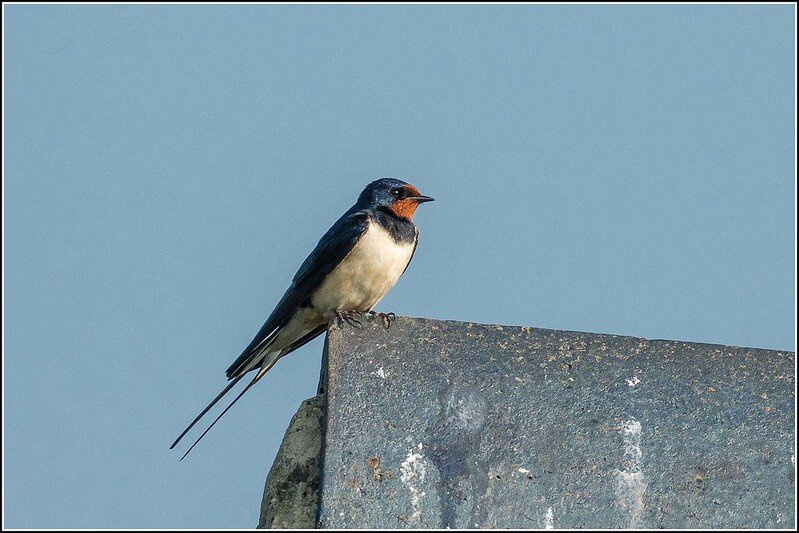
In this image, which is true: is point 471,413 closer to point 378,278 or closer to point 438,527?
point 438,527

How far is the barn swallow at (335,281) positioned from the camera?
6.72 meters

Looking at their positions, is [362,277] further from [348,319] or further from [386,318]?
[386,318]

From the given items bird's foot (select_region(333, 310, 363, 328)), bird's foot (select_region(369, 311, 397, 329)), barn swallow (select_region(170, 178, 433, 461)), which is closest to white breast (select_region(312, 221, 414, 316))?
barn swallow (select_region(170, 178, 433, 461))

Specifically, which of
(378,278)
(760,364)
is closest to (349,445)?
(760,364)

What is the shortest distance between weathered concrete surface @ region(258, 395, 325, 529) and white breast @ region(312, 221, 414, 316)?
65.3 inches

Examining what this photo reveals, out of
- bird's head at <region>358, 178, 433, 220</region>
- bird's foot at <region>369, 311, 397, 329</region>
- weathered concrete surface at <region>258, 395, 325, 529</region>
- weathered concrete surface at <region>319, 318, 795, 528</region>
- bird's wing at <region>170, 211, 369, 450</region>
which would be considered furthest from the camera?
bird's head at <region>358, 178, 433, 220</region>

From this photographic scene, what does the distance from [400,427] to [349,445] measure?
211 mm

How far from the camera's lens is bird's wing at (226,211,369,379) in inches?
265

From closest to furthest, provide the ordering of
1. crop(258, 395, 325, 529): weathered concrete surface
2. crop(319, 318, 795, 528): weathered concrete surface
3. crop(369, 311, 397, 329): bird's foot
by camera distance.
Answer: crop(319, 318, 795, 528): weathered concrete surface → crop(258, 395, 325, 529): weathered concrete surface → crop(369, 311, 397, 329): bird's foot

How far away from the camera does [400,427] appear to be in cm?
474

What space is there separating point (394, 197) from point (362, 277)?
648 mm

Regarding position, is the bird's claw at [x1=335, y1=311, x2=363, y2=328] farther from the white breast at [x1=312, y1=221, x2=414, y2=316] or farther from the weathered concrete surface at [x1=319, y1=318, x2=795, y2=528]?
the white breast at [x1=312, y1=221, x2=414, y2=316]

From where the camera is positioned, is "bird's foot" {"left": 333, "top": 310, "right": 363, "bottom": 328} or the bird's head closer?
"bird's foot" {"left": 333, "top": 310, "right": 363, "bottom": 328}

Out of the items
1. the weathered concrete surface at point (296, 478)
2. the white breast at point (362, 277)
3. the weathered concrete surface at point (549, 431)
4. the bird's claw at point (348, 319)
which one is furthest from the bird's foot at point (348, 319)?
the weathered concrete surface at point (296, 478)
